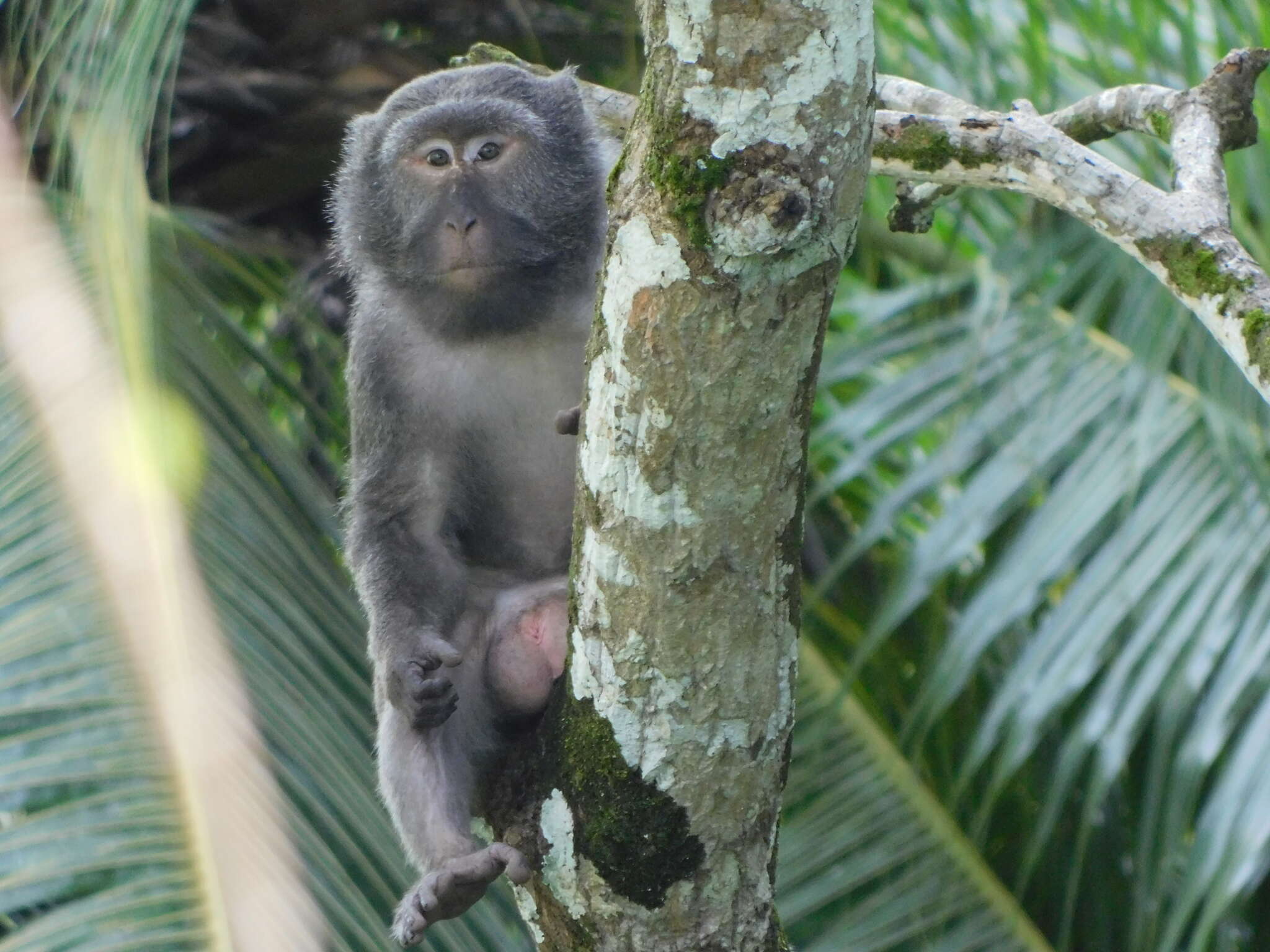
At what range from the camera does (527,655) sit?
10.0ft

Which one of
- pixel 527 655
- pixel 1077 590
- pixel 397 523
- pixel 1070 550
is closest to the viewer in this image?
pixel 527 655

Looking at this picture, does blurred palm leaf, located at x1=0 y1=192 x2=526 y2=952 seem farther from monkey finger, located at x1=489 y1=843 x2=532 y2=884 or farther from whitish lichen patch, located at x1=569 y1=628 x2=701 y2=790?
whitish lichen patch, located at x1=569 y1=628 x2=701 y2=790

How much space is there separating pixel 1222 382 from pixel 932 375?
0.91m

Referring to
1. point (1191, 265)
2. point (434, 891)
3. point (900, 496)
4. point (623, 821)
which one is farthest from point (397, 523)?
point (900, 496)

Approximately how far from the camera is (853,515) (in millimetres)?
5746

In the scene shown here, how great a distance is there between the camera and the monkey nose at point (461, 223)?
10.4ft

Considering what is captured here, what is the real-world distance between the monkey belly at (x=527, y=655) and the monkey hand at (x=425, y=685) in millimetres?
99

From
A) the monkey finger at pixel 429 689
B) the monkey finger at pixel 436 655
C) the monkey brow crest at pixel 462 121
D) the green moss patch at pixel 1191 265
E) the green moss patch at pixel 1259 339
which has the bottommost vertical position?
the green moss patch at pixel 1259 339

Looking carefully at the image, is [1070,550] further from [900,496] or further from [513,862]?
[513,862]

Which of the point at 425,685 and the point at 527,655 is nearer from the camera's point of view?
the point at 425,685

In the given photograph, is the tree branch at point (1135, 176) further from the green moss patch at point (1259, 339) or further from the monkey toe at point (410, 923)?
the monkey toe at point (410, 923)

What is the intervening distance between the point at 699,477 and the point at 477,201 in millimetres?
1305

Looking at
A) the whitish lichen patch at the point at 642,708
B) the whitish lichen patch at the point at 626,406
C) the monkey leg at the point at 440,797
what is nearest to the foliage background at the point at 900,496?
the monkey leg at the point at 440,797

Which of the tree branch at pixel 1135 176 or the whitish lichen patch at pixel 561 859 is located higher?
the tree branch at pixel 1135 176
